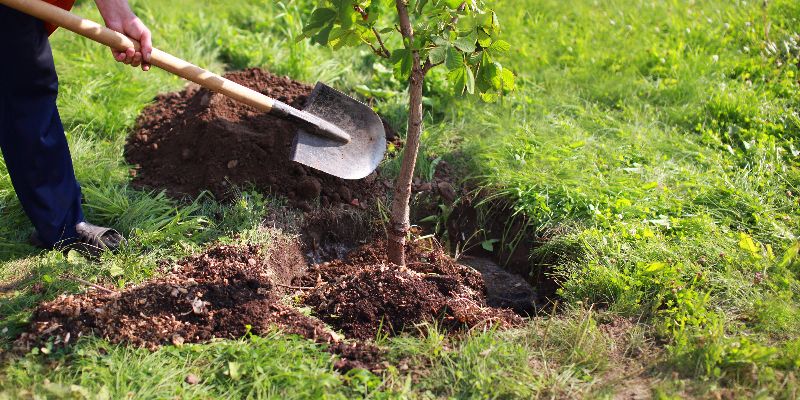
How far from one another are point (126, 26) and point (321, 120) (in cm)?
105

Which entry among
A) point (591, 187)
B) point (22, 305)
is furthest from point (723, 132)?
point (22, 305)

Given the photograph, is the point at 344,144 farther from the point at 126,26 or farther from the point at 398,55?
the point at 126,26

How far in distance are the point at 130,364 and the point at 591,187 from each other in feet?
8.20

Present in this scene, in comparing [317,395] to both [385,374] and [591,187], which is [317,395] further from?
[591,187]

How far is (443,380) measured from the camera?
9.79 feet

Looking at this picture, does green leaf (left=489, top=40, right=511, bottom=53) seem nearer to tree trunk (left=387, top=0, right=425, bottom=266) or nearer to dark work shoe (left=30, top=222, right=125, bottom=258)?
tree trunk (left=387, top=0, right=425, bottom=266)

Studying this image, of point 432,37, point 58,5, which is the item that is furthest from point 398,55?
point 58,5

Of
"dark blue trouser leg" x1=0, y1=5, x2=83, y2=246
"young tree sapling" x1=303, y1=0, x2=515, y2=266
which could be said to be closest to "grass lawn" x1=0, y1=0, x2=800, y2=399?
"dark blue trouser leg" x1=0, y1=5, x2=83, y2=246

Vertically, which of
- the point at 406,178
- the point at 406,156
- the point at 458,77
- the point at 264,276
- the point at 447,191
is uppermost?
the point at 458,77

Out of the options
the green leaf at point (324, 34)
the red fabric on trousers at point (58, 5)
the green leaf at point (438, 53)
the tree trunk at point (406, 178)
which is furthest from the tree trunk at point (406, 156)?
the red fabric on trousers at point (58, 5)

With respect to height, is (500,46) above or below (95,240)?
above

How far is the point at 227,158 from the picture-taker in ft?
A: 13.6

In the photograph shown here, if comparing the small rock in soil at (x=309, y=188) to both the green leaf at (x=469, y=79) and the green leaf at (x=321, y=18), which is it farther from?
the green leaf at (x=469, y=79)

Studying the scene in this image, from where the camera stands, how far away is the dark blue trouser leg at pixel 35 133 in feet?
10.8
